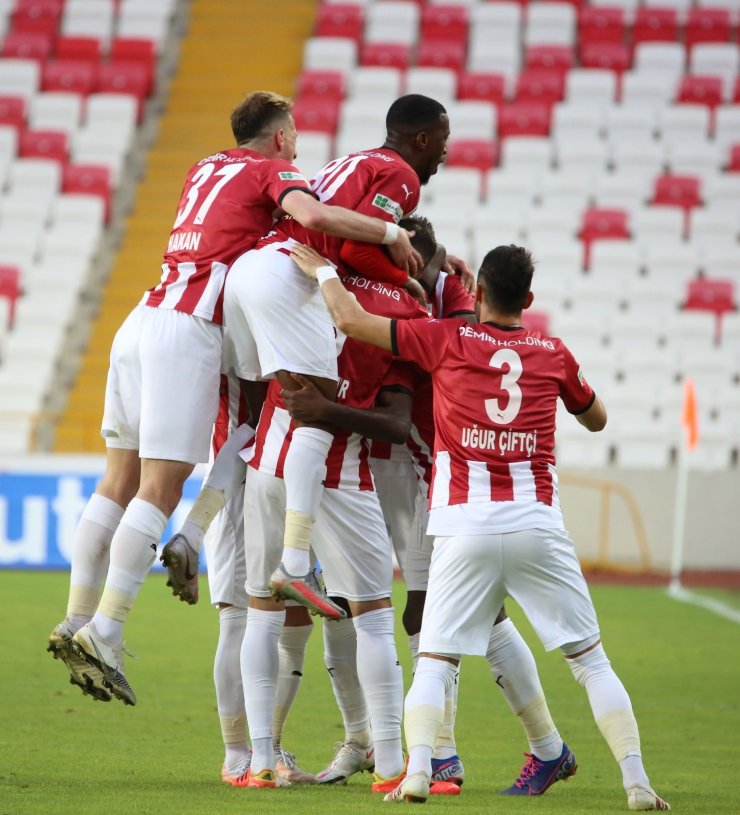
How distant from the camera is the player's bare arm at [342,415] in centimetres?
499

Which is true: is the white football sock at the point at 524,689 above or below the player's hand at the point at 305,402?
below

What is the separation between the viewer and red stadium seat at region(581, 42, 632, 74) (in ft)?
63.1

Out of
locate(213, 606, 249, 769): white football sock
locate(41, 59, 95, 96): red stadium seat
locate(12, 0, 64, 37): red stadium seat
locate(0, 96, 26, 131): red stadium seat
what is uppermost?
locate(12, 0, 64, 37): red stadium seat

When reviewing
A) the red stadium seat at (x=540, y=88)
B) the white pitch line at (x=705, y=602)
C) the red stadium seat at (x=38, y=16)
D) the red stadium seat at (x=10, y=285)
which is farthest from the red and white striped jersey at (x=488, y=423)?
the red stadium seat at (x=38, y=16)

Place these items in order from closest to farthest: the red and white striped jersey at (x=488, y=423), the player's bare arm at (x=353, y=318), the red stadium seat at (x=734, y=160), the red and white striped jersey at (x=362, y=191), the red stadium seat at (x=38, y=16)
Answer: the red and white striped jersey at (x=488, y=423), the player's bare arm at (x=353, y=318), the red and white striped jersey at (x=362, y=191), the red stadium seat at (x=734, y=160), the red stadium seat at (x=38, y=16)

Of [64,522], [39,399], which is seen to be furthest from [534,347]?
[39,399]

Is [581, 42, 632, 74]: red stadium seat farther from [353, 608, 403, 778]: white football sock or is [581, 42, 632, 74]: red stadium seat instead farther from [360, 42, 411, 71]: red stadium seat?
[353, 608, 403, 778]: white football sock

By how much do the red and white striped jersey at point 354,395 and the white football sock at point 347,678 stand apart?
0.71 meters

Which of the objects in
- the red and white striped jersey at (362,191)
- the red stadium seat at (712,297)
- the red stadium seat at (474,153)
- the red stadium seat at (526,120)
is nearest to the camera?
the red and white striped jersey at (362,191)

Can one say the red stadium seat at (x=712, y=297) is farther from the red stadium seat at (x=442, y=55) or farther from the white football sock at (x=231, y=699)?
the white football sock at (x=231, y=699)

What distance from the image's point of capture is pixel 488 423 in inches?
183

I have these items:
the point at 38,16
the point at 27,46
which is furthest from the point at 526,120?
the point at 38,16

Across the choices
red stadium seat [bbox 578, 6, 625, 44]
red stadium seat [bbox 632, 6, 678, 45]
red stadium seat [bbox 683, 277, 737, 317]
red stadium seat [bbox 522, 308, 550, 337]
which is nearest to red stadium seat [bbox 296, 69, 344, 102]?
red stadium seat [bbox 578, 6, 625, 44]

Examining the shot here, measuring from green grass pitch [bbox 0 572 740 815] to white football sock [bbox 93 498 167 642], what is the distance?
1.97ft
